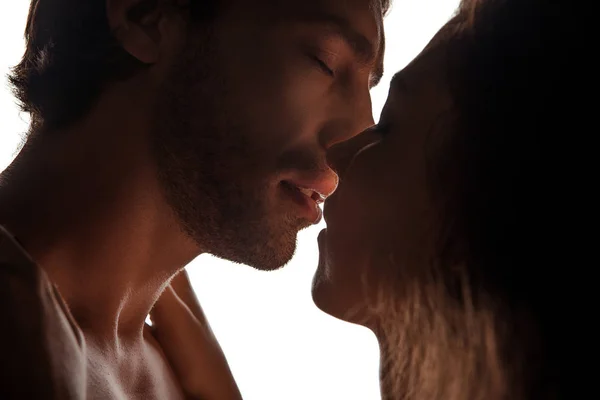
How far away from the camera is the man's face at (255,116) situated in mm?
A: 1074

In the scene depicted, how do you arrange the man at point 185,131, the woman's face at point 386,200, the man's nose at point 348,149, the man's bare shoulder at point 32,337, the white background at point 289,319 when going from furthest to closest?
the white background at point 289,319 < the man at point 185,131 < the man's nose at point 348,149 < the woman's face at point 386,200 < the man's bare shoulder at point 32,337

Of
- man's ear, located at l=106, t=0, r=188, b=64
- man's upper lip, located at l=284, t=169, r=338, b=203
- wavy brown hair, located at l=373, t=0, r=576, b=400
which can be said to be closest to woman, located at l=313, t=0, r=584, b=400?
wavy brown hair, located at l=373, t=0, r=576, b=400

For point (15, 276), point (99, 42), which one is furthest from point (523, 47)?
point (99, 42)

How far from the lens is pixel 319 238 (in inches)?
36.3

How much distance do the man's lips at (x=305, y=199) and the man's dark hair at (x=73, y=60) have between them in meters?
0.29

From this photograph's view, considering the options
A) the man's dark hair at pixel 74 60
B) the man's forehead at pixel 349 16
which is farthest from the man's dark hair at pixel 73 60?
the man's forehead at pixel 349 16

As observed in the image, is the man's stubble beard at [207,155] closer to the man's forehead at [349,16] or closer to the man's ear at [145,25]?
the man's ear at [145,25]

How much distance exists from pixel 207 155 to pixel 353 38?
0.28 meters

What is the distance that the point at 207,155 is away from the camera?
108 cm

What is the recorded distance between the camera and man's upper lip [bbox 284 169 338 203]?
1.07 meters

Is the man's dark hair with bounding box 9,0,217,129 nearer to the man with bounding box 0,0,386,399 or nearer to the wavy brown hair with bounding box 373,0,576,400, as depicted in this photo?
the man with bounding box 0,0,386,399

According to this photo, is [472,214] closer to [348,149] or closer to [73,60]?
[348,149]

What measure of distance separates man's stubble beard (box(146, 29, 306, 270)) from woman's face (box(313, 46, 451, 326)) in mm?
232

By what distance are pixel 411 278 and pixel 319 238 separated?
0.66 feet
